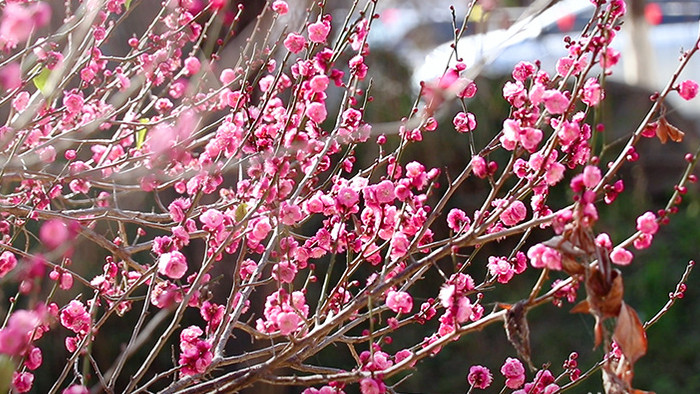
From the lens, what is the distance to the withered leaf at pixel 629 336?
1.38 metres

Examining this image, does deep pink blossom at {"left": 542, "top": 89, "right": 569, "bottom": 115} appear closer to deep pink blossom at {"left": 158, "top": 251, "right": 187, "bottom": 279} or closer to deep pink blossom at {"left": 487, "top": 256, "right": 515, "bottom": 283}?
deep pink blossom at {"left": 487, "top": 256, "right": 515, "bottom": 283}

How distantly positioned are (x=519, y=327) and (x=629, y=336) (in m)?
0.18

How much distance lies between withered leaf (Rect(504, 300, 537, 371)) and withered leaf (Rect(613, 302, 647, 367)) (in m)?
0.15

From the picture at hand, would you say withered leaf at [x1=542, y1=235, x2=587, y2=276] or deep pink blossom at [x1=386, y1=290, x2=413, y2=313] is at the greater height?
withered leaf at [x1=542, y1=235, x2=587, y2=276]

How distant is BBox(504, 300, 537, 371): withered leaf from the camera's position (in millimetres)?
1450

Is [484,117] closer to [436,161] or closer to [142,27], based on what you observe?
[436,161]

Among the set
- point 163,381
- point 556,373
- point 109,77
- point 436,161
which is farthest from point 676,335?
point 109,77

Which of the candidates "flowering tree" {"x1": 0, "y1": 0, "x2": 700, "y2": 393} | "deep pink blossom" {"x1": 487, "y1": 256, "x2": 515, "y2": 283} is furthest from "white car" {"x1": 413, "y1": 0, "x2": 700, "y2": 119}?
"deep pink blossom" {"x1": 487, "y1": 256, "x2": 515, "y2": 283}

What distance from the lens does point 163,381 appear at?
4996 mm

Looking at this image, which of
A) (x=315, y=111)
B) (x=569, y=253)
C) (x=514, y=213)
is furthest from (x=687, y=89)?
(x=315, y=111)

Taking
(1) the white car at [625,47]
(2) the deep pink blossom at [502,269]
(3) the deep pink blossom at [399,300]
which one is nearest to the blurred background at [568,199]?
(1) the white car at [625,47]

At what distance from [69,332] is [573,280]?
151 inches

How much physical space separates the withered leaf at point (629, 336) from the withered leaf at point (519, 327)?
0.15m

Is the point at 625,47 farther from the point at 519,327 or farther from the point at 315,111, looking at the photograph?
the point at 519,327
